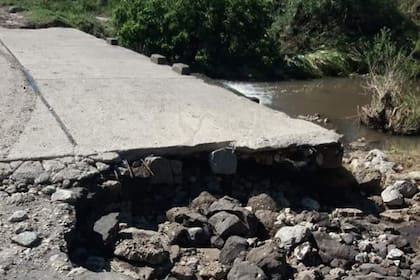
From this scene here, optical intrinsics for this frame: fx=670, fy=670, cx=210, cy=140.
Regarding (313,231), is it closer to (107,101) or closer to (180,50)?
(107,101)

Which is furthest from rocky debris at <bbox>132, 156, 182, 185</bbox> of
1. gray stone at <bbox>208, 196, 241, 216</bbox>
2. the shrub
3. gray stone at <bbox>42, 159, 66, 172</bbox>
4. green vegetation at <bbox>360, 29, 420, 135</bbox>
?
the shrub

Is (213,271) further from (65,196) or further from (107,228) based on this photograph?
(65,196)

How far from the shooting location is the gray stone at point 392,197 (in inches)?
248

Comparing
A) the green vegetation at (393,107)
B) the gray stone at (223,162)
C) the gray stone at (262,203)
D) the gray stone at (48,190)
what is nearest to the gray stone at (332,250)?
the gray stone at (262,203)

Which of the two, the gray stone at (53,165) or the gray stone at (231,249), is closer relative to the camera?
the gray stone at (231,249)

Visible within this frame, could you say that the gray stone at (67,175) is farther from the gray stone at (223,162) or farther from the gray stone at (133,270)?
the gray stone at (223,162)

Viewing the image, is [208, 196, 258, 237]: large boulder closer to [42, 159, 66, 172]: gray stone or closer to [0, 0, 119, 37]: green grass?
[42, 159, 66, 172]: gray stone

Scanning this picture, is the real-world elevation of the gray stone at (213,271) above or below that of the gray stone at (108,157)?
below

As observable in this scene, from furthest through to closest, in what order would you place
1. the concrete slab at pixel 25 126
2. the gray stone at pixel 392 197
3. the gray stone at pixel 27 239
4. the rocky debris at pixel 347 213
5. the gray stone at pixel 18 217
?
the gray stone at pixel 392 197, the rocky debris at pixel 347 213, the concrete slab at pixel 25 126, the gray stone at pixel 18 217, the gray stone at pixel 27 239

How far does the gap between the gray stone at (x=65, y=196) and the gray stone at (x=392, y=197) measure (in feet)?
9.78

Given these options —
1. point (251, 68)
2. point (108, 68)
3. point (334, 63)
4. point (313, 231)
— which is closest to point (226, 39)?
point (251, 68)

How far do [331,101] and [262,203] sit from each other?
628cm

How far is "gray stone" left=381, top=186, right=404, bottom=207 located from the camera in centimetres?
630

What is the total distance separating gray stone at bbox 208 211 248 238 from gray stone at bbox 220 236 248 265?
16 cm
